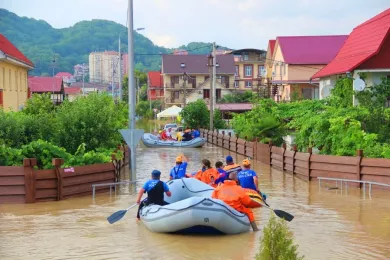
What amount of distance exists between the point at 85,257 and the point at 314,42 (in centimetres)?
6020

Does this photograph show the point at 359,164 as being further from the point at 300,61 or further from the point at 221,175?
the point at 300,61

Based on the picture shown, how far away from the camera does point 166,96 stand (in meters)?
102

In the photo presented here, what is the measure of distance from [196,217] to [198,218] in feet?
0.18

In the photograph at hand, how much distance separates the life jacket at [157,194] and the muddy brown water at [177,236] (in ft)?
2.51

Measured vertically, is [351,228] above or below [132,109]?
below

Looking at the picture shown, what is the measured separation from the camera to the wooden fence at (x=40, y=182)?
20.5 meters

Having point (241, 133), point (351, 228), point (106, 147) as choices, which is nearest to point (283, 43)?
point (241, 133)

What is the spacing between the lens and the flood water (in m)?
14.0

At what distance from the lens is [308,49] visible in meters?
69.7

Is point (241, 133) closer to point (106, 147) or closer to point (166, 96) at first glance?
point (106, 147)

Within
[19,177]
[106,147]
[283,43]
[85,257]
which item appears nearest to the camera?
[85,257]

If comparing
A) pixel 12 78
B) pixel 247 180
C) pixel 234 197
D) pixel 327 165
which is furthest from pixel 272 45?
pixel 234 197

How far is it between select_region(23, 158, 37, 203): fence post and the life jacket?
17.9 feet

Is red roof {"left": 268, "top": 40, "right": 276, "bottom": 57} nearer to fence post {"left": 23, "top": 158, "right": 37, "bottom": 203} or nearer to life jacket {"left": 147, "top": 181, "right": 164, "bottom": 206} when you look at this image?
fence post {"left": 23, "top": 158, "right": 37, "bottom": 203}
